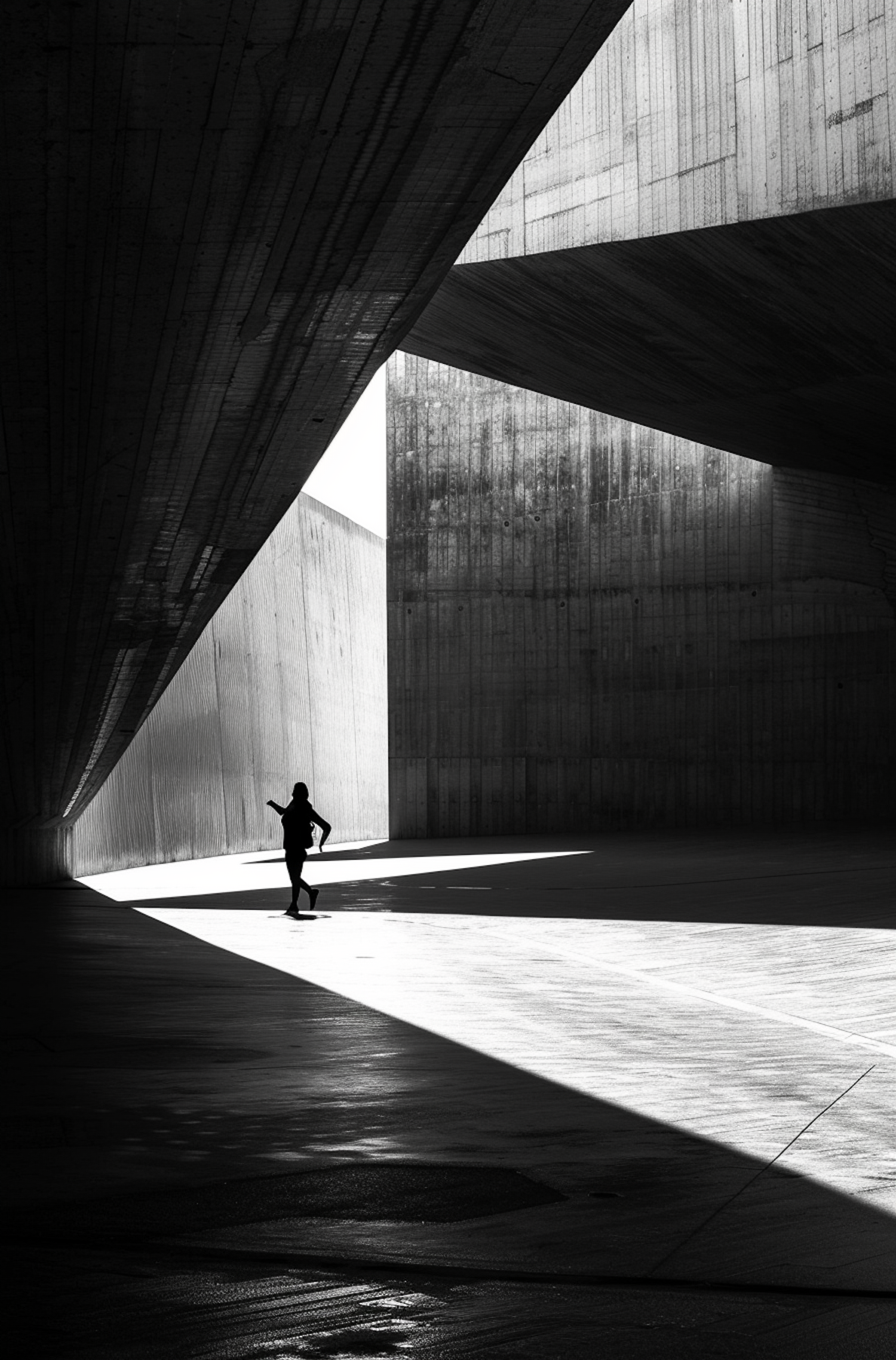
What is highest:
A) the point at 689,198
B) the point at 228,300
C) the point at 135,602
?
the point at 689,198

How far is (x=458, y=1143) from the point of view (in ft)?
12.7

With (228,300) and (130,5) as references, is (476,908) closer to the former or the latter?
(228,300)

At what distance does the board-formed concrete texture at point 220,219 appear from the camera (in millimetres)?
4078

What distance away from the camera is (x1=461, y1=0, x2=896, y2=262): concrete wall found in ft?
41.2

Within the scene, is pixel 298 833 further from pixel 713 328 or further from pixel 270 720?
pixel 270 720

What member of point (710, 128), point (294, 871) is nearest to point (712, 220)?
point (710, 128)

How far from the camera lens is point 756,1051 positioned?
17.6 ft

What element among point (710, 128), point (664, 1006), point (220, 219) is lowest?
point (664, 1006)

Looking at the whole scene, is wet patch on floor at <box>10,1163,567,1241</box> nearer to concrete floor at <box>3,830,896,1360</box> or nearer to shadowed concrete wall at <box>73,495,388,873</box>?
concrete floor at <box>3,830,896,1360</box>

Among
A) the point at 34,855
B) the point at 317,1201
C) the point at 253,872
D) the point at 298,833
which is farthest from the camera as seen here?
the point at 253,872

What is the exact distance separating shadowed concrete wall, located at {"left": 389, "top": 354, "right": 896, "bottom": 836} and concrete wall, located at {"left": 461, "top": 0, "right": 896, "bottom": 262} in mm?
9406

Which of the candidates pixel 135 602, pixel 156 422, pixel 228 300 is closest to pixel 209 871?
pixel 135 602

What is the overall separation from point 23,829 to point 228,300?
424 inches

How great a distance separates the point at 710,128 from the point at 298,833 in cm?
779
